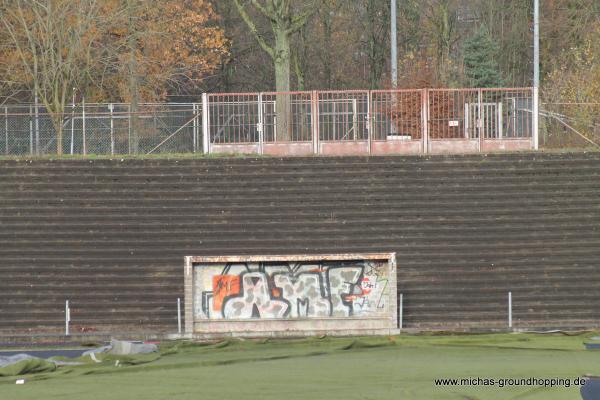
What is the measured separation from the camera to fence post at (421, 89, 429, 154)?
33.6 m

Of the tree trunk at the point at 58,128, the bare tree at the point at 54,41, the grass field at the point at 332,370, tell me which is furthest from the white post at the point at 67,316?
the bare tree at the point at 54,41

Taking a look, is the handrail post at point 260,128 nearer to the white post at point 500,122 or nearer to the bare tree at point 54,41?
the white post at point 500,122

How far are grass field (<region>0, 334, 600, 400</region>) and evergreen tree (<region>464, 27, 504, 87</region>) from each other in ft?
91.9

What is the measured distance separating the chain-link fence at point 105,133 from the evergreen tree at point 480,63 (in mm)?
16591

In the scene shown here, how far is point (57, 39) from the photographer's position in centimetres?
4212

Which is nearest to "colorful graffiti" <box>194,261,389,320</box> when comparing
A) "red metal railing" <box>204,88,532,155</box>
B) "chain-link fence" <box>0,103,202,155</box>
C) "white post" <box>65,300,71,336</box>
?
"white post" <box>65,300,71,336</box>

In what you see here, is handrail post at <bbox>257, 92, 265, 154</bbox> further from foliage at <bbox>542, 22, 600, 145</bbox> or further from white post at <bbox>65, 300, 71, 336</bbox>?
white post at <bbox>65, 300, 71, 336</bbox>

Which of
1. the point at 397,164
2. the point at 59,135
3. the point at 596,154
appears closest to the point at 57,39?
the point at 59,135

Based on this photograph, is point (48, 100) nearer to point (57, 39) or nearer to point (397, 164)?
point (57, 39)

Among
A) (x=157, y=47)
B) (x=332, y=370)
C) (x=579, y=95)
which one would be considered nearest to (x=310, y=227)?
(x=332, y=370)

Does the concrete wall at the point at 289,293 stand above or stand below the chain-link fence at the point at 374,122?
below

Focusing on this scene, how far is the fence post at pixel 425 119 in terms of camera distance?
3359 centimetres

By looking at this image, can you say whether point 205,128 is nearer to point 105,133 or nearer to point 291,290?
point 105,133

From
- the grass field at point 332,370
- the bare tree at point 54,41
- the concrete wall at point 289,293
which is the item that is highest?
the bare tree at point 54,41
